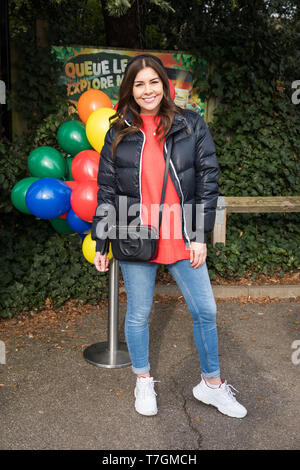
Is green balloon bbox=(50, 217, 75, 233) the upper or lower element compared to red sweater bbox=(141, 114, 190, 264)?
lower

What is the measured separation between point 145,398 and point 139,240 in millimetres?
970

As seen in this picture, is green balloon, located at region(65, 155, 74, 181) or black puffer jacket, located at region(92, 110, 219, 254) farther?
green balloon, located at region(65, 155, 74, 181)

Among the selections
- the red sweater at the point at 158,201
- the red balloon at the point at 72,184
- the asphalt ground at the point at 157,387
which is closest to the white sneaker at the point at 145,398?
the asphalt ground at the point at 157,387

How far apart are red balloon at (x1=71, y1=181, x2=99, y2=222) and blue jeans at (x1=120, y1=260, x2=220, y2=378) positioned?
0.70 m

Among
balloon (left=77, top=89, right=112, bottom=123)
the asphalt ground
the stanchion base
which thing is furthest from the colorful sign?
the stanchion base

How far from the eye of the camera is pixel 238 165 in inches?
228

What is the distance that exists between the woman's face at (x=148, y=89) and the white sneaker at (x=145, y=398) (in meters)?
1.57

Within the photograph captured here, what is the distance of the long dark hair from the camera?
247 centimetres

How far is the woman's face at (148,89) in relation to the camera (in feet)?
8.11

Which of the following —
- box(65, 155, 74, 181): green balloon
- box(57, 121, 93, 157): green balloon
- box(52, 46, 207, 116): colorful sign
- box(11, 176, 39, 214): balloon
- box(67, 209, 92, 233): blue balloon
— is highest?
box(52, 46, 207, 116): colorful sign

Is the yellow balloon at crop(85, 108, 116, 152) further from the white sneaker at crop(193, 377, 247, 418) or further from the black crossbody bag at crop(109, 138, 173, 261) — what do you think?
the white sneaker at crop(193, 377, 247, 418)
